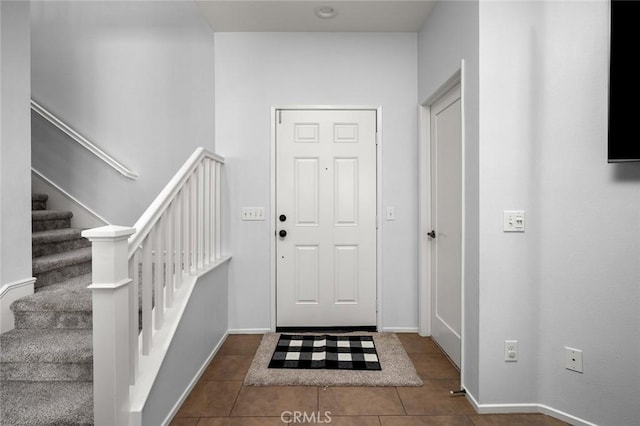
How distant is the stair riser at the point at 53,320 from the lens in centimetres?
178

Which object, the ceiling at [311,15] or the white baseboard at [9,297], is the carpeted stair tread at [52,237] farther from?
the ceiling at [311,15]

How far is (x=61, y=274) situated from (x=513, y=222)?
2801 mm

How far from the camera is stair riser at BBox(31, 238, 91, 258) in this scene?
87.6 inches

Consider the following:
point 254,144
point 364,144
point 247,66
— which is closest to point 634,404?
point 364,144

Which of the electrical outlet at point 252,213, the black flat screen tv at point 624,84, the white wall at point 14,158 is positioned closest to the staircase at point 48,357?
the white wall at point 14,158

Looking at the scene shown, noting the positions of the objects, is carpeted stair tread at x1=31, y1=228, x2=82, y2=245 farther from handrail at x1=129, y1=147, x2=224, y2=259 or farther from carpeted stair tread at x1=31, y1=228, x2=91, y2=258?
handrail at x1=129, y1=147, x2=224, y2=259

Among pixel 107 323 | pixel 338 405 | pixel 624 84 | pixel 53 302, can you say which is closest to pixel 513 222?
pixel 624 84

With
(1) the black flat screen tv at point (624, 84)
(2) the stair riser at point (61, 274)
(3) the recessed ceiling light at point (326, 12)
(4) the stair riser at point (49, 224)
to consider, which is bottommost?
(2) the stair riser at point (61, 274)

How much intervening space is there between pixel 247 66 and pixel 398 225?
2041 millimetres

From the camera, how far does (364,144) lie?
3086 millimetres

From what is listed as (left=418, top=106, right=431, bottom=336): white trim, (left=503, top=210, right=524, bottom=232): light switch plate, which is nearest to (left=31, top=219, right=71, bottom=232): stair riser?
(left=418, top=106, right=431, bottom=336): white trim

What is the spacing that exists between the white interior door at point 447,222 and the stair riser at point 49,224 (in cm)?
313

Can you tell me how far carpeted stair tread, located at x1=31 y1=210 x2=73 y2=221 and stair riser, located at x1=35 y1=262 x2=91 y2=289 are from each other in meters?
0.60

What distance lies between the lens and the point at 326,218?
3098 millimetres
